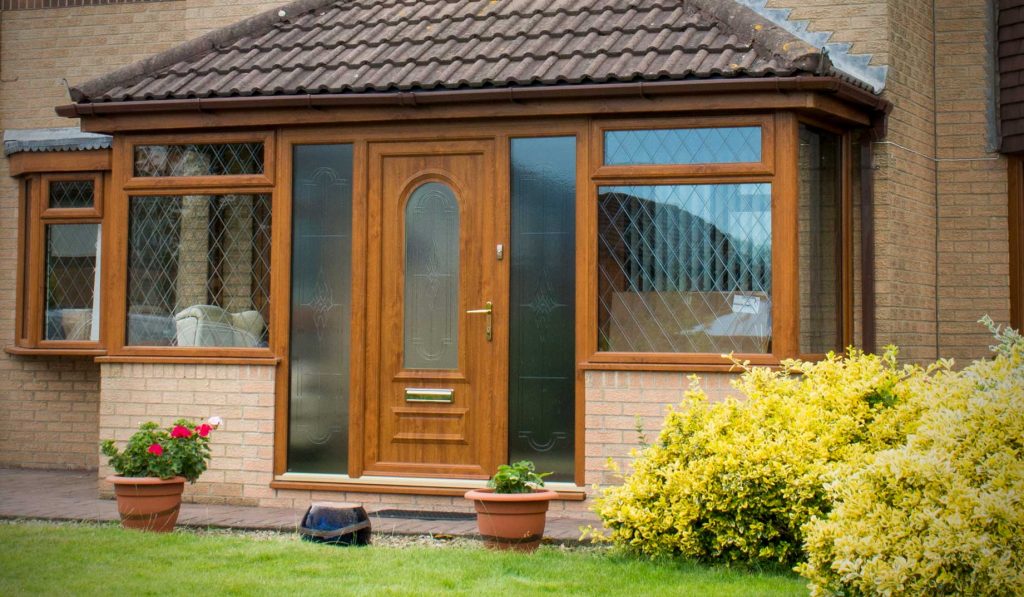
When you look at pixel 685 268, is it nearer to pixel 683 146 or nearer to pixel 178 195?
pixel 683 146

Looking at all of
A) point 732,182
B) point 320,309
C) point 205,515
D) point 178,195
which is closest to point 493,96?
point 732,182

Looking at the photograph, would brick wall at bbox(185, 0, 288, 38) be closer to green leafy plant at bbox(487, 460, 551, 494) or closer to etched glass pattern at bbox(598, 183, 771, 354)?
etched glass pattern at bbox(598, 183, 771, 354)

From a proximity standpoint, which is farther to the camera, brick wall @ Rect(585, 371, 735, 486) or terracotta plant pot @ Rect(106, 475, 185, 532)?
brick wall @ Rect(585, 371, 735, 486)

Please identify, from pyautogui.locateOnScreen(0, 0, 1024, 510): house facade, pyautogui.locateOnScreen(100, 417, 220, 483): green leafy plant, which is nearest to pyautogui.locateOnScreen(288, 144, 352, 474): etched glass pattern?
pyautogui.locateOnScreen(0, 0, 1024, 510): house facade

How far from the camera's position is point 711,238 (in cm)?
875

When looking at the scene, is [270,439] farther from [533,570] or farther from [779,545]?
[779,545]

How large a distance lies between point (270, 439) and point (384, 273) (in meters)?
1.56

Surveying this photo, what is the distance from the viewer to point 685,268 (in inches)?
345

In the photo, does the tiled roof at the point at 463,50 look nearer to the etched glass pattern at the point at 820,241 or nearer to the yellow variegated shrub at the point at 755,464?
the etched glass pattern at the point at 820,241

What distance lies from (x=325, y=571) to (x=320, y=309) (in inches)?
136

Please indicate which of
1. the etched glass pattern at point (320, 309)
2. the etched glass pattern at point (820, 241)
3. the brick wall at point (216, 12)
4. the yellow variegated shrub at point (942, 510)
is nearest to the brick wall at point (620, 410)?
the etched glass pattern at point (820, 241)

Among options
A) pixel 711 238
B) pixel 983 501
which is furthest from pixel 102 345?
pixel 983 501

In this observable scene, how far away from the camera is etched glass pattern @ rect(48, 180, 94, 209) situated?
12.1 meters

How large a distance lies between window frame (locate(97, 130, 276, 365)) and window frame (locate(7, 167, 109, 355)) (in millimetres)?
1937
